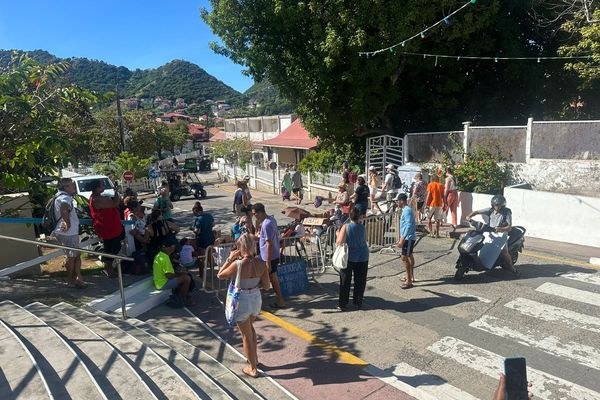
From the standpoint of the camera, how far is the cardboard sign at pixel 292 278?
7.73 meters

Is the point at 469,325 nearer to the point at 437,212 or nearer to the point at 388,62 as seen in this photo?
the point at 437,212

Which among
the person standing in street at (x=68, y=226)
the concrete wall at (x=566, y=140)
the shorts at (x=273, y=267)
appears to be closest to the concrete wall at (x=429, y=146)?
the concrete wall at (x=566, y=140)

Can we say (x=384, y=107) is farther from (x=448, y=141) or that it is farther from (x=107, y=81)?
(x=107, y=81)

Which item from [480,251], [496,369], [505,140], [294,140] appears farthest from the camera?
[294,140]

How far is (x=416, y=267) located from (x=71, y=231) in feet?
21.2

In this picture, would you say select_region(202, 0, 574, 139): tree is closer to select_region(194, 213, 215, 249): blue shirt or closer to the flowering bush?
the flowering bush

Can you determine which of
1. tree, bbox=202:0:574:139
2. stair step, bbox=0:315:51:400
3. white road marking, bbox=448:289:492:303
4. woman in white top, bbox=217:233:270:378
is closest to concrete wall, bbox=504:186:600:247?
white road marking, bbox=448:289:492:303

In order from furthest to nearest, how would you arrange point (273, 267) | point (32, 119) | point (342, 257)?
1. point (32, 119)
2. point (273, 267)
3. point (342, 257)

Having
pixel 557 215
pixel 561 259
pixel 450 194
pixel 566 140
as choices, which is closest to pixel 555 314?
pixel 561 259

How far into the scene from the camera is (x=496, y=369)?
5.16 meters

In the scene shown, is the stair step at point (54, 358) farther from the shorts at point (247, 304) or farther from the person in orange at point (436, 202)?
the person in orange at point (436, 202)

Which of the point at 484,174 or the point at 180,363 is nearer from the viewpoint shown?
the point at 180,363

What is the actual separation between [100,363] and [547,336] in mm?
Result: 5543

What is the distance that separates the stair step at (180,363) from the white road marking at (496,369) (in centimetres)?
283
